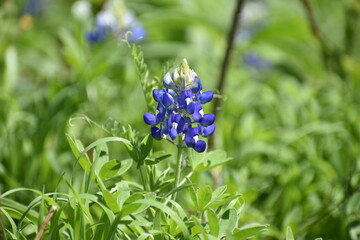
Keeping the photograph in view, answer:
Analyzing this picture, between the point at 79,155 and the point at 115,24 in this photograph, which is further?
the point at 115,24

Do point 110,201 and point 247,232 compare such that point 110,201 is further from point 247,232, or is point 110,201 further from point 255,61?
point 255,61

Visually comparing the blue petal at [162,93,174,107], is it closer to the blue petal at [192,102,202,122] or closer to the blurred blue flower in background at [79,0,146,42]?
the blue petal at [192,102,202,122]

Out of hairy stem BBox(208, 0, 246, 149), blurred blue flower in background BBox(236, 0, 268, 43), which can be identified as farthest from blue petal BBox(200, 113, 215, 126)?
blurred blue flower in background BBox(236, 0, 268, 43)

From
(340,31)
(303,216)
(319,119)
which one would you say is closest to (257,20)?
(340,31)

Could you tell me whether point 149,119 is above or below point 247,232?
above

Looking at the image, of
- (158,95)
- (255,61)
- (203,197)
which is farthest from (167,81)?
(255,61)

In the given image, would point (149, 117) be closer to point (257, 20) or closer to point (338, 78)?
point (338, 78)
